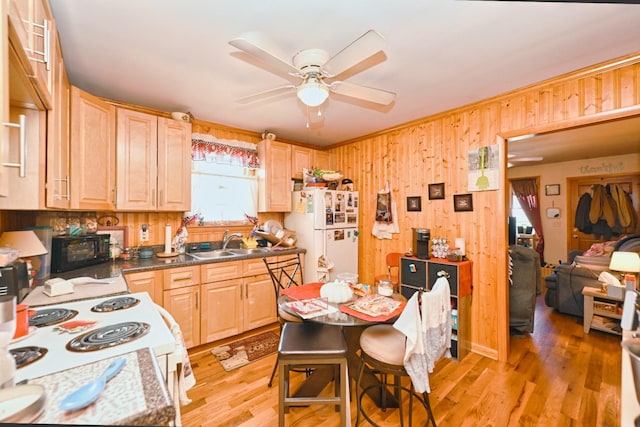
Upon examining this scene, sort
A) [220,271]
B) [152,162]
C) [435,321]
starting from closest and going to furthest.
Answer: [435,321], [152,162], [220,271]

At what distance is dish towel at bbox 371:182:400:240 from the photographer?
3314 millimetres

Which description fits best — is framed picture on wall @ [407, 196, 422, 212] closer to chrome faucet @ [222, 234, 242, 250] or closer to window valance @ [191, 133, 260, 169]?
window valance @ [191, 133, 260, 169]

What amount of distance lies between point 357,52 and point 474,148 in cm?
185

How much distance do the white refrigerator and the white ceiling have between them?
1.23m

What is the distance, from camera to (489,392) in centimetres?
201

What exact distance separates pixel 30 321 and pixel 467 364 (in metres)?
3.00

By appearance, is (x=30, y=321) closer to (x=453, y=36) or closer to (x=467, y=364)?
(x=453, y=36)

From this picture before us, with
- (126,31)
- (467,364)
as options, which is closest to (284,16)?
(126,31)

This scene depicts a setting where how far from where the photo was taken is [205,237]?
10.4ft

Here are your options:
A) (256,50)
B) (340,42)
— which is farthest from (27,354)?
(340,42)

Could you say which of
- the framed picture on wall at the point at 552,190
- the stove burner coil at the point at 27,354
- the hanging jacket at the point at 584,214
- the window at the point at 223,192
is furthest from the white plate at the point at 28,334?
the framed picture on wall at the point at 552,190

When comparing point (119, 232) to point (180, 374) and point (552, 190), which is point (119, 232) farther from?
point (552, 190)

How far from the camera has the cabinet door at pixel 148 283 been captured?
2.19 meters

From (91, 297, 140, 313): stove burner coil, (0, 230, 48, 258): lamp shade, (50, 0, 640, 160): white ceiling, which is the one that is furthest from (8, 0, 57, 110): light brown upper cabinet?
(91, 297, 140, 313): stove burner coil
